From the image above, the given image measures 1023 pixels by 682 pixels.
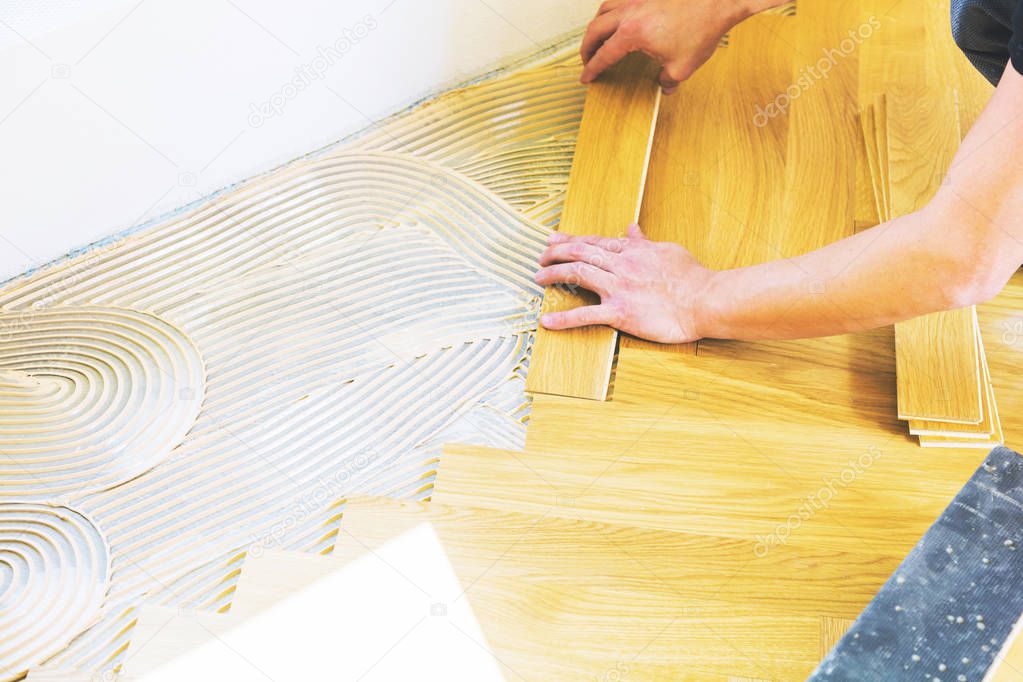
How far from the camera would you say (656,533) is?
4.48 feet

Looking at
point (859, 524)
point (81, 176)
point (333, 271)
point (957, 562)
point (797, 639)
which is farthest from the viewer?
point (333, 271)

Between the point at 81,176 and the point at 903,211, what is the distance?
1.56 m

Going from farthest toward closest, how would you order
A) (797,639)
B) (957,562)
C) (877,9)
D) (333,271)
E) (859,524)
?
(877,9)
(333,271)
(859,524)
(797,639)
(957,562)

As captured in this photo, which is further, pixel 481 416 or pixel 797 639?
pixel 481 416

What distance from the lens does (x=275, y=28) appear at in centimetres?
158

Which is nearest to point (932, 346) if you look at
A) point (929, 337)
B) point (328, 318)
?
point (929, 337)

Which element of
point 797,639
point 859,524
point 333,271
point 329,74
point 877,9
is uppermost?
point 877,9

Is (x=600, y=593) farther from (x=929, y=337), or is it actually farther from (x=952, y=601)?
(x=929, y=337)

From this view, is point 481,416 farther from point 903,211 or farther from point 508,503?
point 903,211

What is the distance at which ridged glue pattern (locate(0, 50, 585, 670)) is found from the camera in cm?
142

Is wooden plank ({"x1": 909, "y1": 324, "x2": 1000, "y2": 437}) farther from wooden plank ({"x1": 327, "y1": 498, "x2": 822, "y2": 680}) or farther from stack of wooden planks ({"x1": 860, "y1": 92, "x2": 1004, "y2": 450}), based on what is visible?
wooden plank ({"x1": 327, "y1": 498, "x2": 822, "y2": 680})

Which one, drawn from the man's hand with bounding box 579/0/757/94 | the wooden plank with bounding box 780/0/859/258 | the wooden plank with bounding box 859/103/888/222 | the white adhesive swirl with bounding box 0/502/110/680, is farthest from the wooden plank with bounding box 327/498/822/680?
the man's hand with bounding box 579/0/757/94

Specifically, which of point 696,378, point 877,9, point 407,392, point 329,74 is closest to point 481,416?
point 407,392

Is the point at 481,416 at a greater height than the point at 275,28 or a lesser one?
lesser
